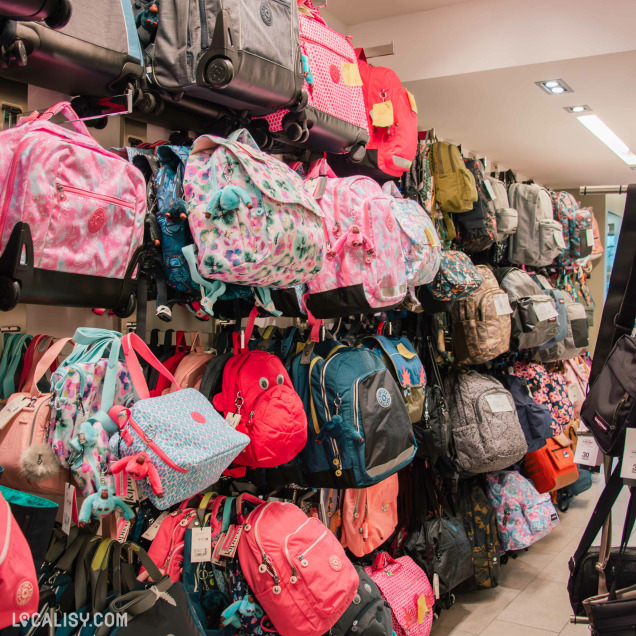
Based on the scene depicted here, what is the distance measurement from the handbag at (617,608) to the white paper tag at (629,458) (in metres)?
0.06

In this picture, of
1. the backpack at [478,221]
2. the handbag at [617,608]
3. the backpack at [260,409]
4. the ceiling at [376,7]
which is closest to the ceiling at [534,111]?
the ceiling at [376,7]

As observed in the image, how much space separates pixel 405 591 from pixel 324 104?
227 centimetres

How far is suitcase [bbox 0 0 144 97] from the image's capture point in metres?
1.55

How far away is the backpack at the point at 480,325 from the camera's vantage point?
12.2 ft

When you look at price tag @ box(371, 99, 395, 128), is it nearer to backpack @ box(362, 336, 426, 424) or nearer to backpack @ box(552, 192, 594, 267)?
backpack @ box(362, 336, 426, 424)

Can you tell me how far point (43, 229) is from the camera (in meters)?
1.48

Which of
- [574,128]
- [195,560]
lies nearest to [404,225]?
[195,560]

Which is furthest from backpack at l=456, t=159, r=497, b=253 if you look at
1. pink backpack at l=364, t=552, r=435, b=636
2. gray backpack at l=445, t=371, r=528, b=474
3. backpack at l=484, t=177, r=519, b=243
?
pink backpack at l=364, t=552, r=435, b=636

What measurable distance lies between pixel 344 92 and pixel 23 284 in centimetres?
165

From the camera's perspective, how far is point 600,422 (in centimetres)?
167

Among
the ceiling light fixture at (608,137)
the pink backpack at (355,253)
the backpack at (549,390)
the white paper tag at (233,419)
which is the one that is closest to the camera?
the white paper tag at (233,419)

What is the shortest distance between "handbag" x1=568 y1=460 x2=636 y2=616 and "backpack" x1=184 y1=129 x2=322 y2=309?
1.02 meters

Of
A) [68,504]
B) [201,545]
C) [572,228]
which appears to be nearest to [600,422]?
[201,545]

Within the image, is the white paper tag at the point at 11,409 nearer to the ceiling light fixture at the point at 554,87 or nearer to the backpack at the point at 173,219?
the backpack at the point at 173,219
